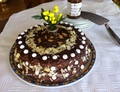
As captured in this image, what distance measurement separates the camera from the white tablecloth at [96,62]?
2.01 ft

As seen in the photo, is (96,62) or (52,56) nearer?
(52,56)

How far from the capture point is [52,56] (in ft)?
2.02

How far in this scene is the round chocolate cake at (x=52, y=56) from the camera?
61 cm

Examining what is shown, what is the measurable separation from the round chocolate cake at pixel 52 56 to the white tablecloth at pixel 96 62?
1.6 inches

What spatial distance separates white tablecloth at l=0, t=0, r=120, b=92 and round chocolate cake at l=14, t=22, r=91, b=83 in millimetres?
39

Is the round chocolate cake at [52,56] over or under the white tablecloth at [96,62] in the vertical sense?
over

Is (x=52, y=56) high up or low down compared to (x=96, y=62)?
up

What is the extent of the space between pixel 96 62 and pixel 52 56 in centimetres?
21

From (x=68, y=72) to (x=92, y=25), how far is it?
41cm

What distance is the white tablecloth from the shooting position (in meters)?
0.61

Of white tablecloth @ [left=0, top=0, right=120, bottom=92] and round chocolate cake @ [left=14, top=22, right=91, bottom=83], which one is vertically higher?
round chocolate cake @ [left=14, top=22, right=91, bottom=83]

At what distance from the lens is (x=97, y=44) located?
32.2 inches

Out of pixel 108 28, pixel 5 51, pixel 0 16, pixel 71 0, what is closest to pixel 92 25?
pixel 108 28

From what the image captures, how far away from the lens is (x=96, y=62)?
715mm
